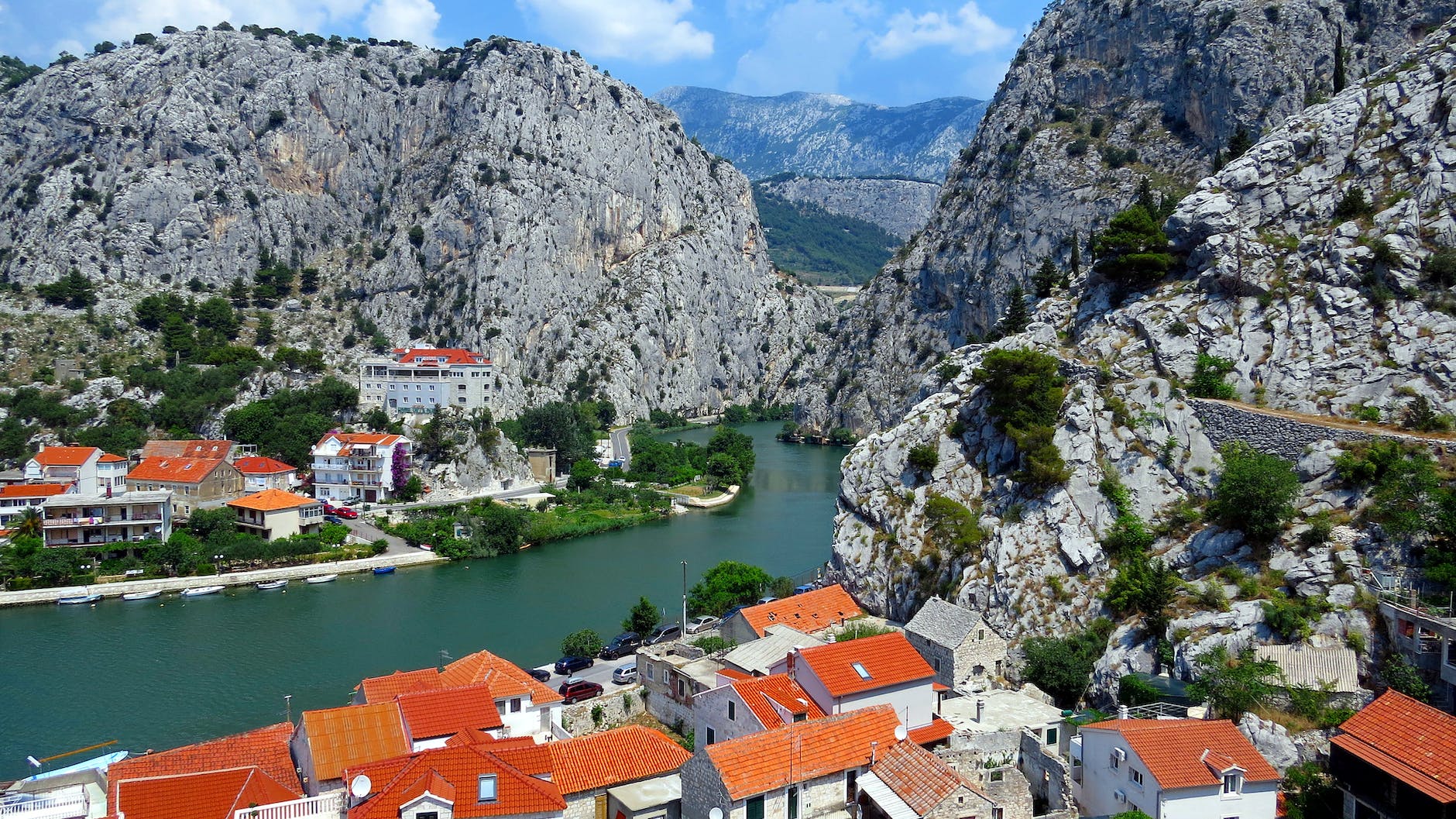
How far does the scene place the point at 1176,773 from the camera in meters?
12.8

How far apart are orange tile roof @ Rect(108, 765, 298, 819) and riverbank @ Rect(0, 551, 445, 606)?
23.0 m

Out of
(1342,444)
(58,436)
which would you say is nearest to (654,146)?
(58,436)

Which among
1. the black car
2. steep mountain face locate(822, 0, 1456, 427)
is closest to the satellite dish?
the black car

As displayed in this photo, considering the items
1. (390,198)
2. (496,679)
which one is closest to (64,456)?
(496,679)

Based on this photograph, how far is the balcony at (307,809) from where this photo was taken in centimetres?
1232

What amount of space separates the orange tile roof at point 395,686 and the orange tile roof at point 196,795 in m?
3.43

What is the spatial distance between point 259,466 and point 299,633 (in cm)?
1777

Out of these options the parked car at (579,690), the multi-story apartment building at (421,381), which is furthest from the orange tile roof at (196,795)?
the multi-story apartment building at (421,381)

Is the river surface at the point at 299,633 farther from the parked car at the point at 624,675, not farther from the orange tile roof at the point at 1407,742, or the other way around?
the orange tile roof at the point at 1407,742

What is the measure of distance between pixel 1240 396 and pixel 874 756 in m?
14.6

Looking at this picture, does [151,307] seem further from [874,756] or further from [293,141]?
[874,756]

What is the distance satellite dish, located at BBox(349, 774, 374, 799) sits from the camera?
1225cm

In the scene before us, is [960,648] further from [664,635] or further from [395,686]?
[395,686]

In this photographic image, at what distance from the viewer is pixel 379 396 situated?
2290 inches
